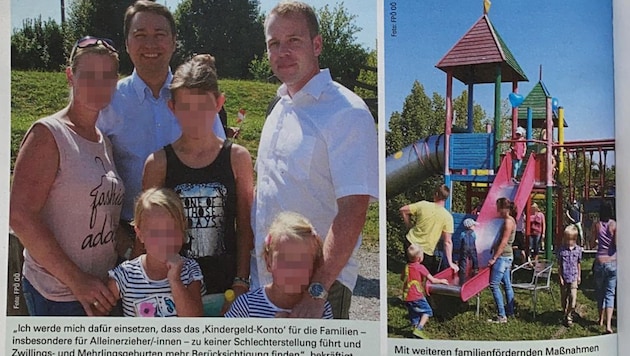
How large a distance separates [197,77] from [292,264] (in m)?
0.77

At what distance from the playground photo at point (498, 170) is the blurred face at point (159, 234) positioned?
781 millimetres

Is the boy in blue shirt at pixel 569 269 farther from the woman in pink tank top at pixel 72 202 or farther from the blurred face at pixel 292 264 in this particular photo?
the woman in pink tank top at pixel 72 202

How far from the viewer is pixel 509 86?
224cm

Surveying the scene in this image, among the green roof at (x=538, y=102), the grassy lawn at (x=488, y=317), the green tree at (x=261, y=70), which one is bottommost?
the grassy lawn at (x=488, y=317)

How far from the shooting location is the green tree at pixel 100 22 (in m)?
2.24

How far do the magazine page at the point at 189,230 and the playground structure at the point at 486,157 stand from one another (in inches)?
8.9

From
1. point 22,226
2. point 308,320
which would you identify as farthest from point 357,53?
point 22,226

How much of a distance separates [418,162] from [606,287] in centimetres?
85

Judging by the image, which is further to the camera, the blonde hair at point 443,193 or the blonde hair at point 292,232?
the blonde hair at point 443,193

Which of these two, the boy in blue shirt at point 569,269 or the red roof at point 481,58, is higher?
the red roof at point 481,58

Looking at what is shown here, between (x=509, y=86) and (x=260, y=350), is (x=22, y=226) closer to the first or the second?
(x=260, y=350)

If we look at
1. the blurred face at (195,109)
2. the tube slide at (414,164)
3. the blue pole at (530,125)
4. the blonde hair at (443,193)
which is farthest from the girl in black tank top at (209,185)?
the blue pole at (530,125)

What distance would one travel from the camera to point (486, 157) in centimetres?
226

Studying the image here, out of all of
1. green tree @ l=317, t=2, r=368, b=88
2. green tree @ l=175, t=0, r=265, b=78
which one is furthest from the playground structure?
green tree @ l=175, t=0, r=265, b=78
